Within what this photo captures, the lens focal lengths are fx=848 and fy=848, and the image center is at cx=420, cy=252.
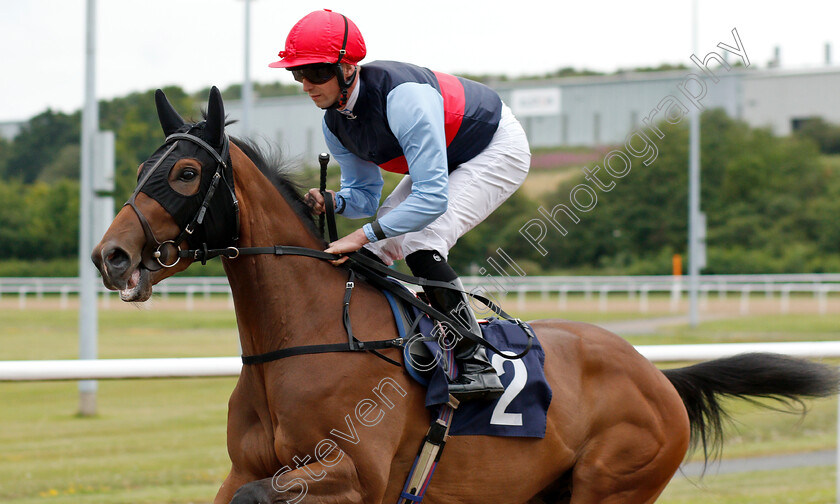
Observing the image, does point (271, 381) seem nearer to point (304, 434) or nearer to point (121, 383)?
point (304, 434)

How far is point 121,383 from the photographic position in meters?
11.0

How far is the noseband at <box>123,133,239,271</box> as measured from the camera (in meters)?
2.35

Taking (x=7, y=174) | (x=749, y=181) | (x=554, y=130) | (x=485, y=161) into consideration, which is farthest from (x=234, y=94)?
(x=485, y=161)

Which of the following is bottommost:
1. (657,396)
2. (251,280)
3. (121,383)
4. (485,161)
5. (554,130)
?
(121,383)

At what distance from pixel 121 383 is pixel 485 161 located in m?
9.15

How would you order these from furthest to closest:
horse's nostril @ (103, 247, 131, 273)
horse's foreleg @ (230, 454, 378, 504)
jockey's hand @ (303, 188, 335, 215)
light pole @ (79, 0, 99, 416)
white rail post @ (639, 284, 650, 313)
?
white rail post @ (639, 284, 650, 313) < light pole @ (79, 0, 99, 416) < jockey's hand @ (303, 188, 335, 215) < horse's foreleg @ (230, 454, 378, 504) < horse's nostril @ (103, 247, 131, 273)

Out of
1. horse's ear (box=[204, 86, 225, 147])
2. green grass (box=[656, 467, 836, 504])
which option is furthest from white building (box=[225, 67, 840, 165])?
horse's ear (box=[204, 86, 225, 147])

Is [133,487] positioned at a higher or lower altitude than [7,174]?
lower

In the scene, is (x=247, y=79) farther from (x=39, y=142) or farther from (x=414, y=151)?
(x=39, y=142)

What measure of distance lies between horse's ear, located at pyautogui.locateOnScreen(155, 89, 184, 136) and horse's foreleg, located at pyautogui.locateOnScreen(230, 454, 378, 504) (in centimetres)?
107

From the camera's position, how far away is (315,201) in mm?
2922

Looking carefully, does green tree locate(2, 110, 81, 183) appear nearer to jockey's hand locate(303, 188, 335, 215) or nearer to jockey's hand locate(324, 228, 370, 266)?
jockey's hand locate(303, 188, 335, 215)

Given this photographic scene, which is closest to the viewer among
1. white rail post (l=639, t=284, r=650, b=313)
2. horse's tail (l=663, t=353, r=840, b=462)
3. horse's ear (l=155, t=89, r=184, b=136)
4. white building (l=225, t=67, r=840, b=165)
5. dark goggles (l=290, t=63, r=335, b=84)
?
horse's ear (l=155, t=89, r=184, b=136)

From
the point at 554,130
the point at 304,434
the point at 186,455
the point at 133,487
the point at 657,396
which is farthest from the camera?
the point at 554,130
